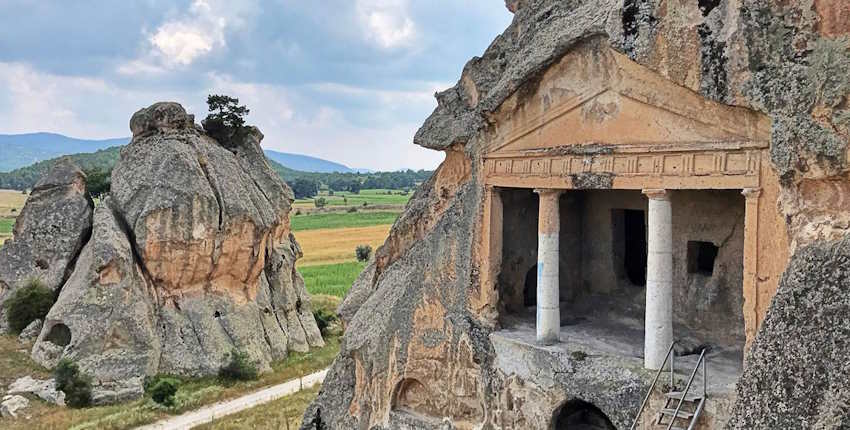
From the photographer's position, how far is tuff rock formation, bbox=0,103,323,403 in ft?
85.6

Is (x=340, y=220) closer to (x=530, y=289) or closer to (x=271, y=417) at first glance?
(x=271, y=417)

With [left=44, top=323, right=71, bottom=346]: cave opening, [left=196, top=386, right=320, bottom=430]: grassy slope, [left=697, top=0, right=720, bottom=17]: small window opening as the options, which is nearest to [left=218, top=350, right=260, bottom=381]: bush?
[left=196, top=386, right=320, bottom=430]: grassy slope

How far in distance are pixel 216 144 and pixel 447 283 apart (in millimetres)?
20485

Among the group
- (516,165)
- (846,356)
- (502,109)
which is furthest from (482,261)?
(846,356)

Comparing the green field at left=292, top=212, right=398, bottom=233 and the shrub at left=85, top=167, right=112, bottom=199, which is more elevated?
the shrub at left=85, top=167, right=112, bottom=199

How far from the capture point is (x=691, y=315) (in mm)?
14734

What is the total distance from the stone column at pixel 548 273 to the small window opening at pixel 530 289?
2737mm

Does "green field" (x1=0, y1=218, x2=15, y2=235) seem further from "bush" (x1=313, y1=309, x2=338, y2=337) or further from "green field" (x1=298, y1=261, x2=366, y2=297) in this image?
"bush" (x1=313, y1=309, x2=338, y2=337)

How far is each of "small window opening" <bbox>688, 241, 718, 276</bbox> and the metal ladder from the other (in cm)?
386

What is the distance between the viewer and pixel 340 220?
97.5 meters

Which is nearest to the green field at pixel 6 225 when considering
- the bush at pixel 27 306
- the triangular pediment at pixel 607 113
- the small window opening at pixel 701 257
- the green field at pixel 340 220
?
the green field at pixel 340 220

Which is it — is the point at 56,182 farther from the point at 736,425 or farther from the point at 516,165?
the point at 736,425

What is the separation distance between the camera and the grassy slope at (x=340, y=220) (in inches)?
3582

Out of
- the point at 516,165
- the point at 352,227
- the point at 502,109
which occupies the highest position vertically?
the point at 502,109
